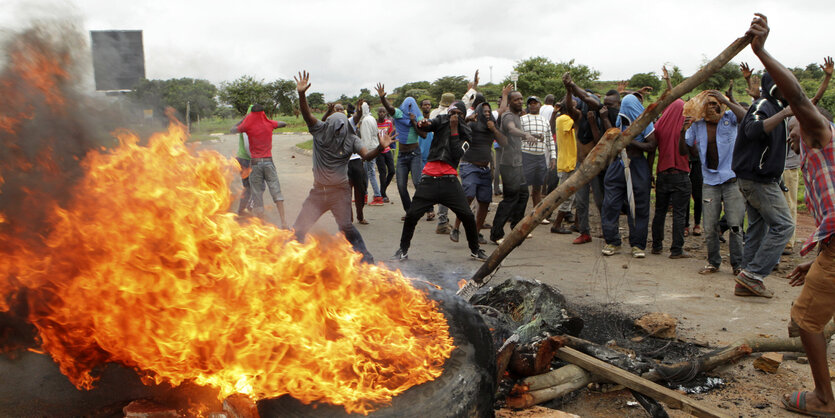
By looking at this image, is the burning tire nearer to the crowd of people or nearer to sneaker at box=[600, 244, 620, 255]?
the crowd of people

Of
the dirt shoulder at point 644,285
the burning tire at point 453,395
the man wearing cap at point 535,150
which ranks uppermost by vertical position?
the man wearing cap at point 535,150

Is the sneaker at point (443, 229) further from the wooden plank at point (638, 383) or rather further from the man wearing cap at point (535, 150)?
the wooden plank at point (638, 383)

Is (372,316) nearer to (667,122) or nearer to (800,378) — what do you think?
(800,378)

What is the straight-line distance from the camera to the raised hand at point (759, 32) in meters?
3.46

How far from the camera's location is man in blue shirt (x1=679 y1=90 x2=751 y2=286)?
6633 millimetres

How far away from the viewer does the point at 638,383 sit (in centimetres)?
336

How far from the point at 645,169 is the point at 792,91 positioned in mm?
4215

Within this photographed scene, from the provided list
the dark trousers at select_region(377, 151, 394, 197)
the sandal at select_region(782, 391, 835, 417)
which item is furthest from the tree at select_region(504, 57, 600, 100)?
the sandal at select_region(782, 391, 835, 417)

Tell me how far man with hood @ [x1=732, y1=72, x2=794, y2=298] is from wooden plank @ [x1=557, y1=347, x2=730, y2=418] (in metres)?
3.01

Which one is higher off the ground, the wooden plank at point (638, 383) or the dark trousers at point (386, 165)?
the dark trousers at point (386, 165)

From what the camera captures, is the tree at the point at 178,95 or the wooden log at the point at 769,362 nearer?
the wooden log at the point at 769,362

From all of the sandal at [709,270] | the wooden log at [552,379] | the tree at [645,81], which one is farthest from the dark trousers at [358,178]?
the tree at [645,81]

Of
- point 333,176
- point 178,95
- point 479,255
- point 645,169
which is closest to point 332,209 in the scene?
point 333,176

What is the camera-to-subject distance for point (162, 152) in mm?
3850
